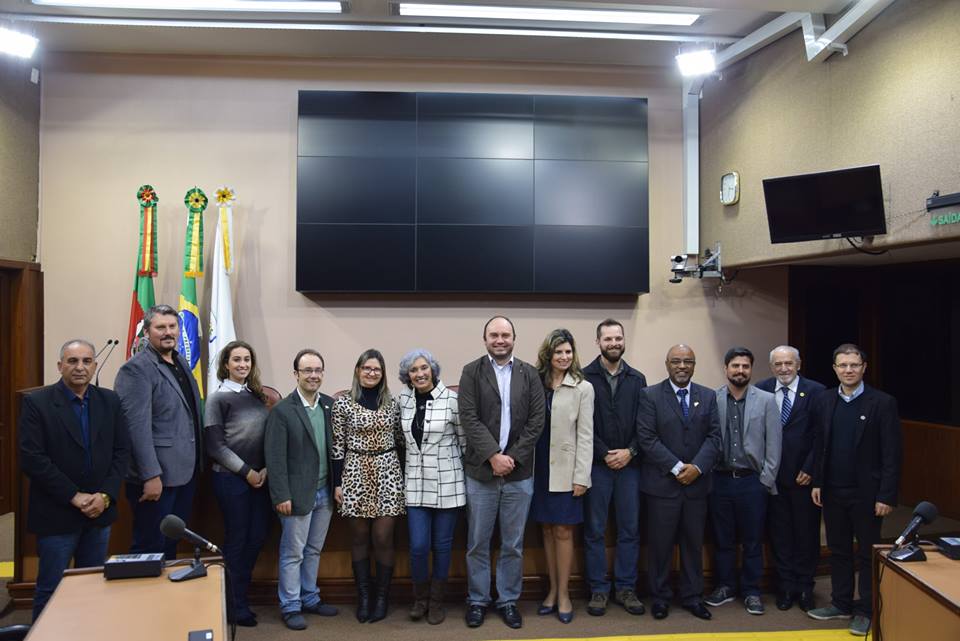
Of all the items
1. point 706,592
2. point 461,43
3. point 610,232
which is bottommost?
point 706,592

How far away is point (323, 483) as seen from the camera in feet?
12.3

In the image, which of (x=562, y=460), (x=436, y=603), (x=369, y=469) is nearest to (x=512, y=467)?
(x=562, y=460)

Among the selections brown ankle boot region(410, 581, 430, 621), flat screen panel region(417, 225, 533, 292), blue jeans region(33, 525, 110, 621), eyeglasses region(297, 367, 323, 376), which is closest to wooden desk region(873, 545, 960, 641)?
brown ankle boot region(410, 581, 430, 621)

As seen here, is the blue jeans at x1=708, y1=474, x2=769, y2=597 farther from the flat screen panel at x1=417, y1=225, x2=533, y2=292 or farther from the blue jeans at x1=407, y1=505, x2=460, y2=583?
the flat screen panel at x1=417, y1=225, x2=533, y2=292

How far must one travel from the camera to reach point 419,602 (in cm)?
379

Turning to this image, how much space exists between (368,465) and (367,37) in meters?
3.56

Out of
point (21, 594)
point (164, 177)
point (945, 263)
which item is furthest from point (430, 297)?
point (945, 263)

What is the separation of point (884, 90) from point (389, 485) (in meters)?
3.76

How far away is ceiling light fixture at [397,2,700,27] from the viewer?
16.7 ft

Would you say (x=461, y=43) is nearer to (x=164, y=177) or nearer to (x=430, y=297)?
(x=430, y=297)

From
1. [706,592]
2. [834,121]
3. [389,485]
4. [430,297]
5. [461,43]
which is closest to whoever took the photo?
[389,485]

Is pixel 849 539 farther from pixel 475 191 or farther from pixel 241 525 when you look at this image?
pixel 475 191

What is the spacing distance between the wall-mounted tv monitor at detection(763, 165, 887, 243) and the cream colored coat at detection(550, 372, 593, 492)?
202 centimetres

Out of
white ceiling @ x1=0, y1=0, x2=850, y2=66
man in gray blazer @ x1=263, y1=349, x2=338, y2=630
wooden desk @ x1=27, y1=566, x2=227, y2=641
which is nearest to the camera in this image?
wooden desk @ x1=27, y1=566, x2=227, y2=641
